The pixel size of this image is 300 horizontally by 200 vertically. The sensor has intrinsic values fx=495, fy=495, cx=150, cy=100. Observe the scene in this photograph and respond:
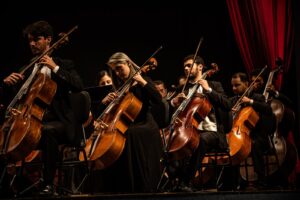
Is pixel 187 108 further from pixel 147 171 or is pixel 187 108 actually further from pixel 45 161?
pixel 45 161

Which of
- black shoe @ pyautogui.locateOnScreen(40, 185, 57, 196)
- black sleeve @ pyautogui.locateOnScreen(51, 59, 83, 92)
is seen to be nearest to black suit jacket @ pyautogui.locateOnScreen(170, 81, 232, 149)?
black sleeve @ pyautogui.locateOnScreen(51, 59, 83, 92)

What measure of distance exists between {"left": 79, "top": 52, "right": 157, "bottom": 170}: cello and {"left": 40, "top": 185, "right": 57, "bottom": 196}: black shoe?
454mm

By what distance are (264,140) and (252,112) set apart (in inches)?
13.6

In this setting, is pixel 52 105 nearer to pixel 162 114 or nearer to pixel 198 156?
pixel 162 114

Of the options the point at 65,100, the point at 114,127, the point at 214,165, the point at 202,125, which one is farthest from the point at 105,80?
the point at 65,100

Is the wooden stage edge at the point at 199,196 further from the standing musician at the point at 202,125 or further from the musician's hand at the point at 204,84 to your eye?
the musician's hand at the point at 204,84

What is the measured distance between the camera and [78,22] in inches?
252

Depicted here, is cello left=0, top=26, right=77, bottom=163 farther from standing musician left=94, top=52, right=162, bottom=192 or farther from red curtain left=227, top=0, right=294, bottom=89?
red curtain left=227, top=0, right=294, bottom=89

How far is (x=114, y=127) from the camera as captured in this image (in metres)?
3.82

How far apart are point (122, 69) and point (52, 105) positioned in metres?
0.79

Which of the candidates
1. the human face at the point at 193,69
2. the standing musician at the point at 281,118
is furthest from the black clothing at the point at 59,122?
the standing musician at the point at 281,118

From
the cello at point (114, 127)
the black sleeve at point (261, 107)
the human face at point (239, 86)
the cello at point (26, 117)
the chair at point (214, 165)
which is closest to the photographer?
the cello at point (26, 117)

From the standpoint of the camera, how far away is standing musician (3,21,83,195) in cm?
333

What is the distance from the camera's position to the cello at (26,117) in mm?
3133
